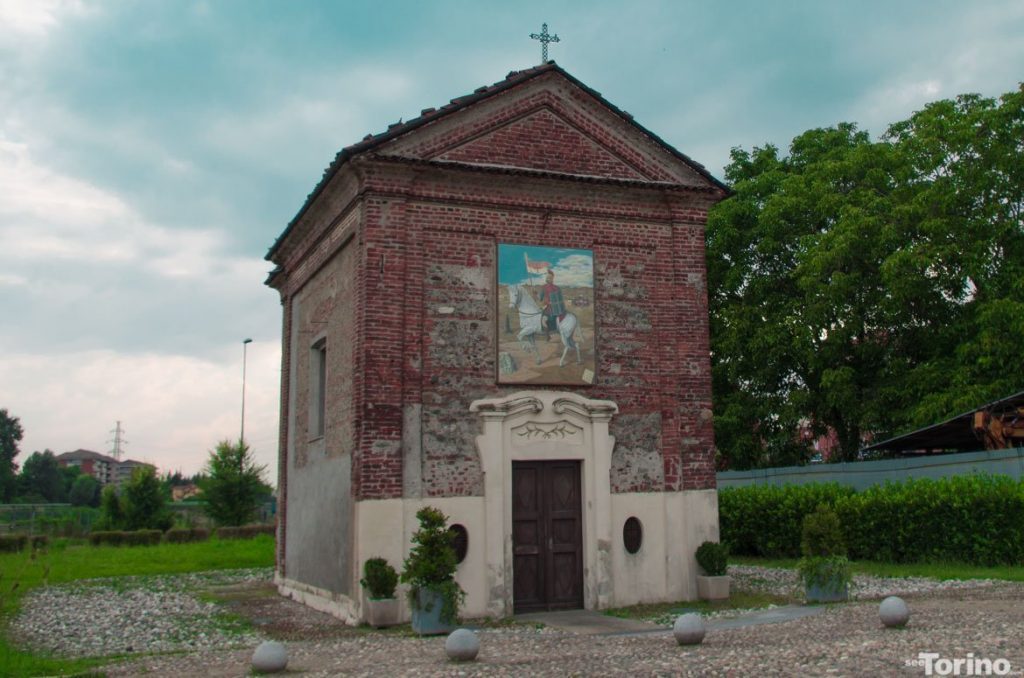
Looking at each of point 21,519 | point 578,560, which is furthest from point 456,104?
point 21,519

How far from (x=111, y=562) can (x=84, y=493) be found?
253 feet

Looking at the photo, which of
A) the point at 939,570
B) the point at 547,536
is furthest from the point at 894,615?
the point at 939,570

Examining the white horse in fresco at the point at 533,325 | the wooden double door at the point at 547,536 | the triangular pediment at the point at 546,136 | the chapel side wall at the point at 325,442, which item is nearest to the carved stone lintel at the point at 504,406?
the white horse in fresco at the point at 533,325

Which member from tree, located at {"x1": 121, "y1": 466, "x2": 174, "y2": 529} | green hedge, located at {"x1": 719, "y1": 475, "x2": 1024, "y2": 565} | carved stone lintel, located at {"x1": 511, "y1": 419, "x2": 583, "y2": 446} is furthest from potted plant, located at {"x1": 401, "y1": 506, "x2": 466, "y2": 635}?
tree, located at {"x1": 121, "y1": 466, "x2": 174, "y2": 529}

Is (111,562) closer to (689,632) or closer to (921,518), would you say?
(689,632)

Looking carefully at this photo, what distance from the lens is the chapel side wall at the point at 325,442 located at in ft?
45.0

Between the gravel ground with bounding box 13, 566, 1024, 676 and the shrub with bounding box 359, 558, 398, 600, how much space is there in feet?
2.14

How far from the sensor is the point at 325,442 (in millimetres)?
15055

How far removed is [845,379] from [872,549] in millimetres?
7066

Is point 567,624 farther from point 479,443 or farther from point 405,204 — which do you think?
point 405,204

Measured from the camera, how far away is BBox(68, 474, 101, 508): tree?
93.6 metres

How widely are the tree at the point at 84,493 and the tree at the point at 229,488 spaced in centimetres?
6012

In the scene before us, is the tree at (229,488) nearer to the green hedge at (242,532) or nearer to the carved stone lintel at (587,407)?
the green hedge at (242,532)

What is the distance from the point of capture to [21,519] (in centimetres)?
4219
